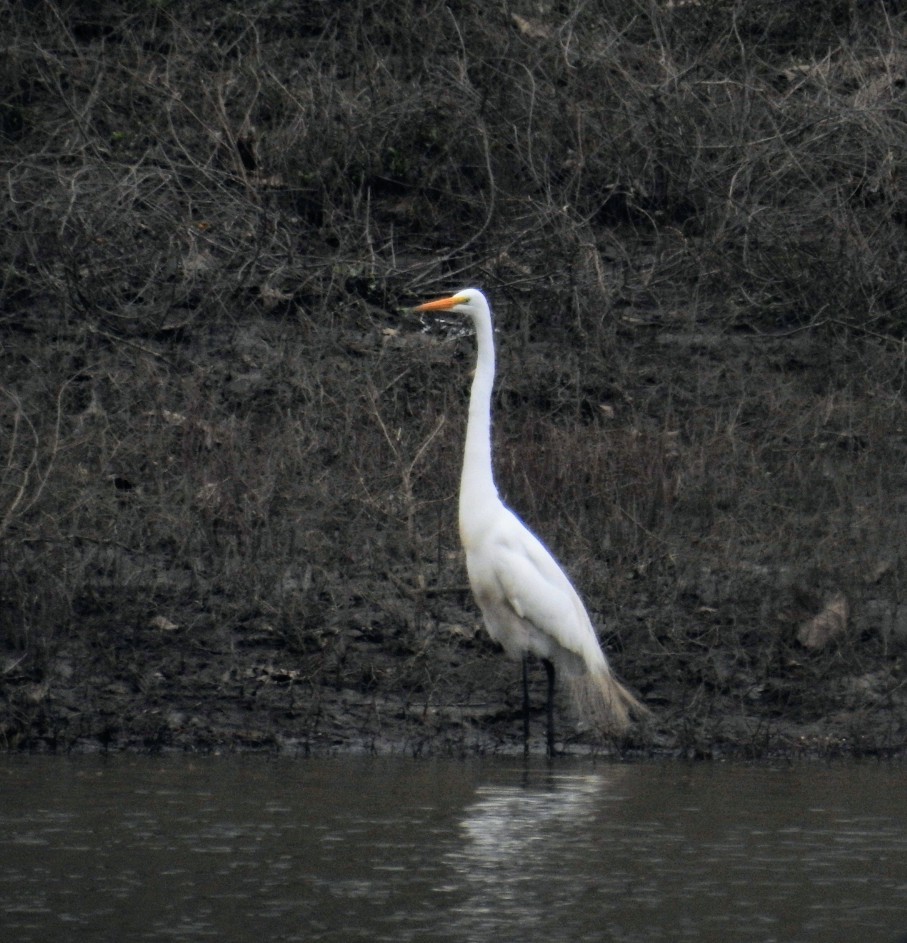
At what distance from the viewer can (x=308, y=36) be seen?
566 inches

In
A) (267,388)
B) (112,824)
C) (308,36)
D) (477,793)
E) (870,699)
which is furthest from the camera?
(308,36)

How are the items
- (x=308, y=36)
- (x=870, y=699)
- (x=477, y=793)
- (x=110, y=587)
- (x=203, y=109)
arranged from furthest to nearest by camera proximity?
(x=308, y=36) → (x=203, y=109) → (x=110, y=587) → (x=870, y=699) → (x=477, y=793)

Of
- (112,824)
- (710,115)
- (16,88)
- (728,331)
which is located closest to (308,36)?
(16,88)

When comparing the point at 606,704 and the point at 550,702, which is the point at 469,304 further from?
the point at 606,704

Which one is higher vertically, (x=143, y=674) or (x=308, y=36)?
(x=308, y=36)

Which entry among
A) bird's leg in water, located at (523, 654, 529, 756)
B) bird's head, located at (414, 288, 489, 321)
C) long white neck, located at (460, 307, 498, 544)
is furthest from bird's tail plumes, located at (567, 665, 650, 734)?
bird's head, located at (414, 288, 489, 321)

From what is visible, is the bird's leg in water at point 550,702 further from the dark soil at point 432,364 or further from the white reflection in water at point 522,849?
the white reflection in water at point 522,849

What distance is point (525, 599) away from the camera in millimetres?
8453

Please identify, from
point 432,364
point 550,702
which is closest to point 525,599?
point 550,702

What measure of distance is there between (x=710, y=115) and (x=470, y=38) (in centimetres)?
195

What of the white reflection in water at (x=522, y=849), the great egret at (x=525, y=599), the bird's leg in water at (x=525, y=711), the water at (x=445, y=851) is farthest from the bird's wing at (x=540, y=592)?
the white reflection in water at (x=522, y=849)

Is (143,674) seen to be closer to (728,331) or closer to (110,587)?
(110,587)

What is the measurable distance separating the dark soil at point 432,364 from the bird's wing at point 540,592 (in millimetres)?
465

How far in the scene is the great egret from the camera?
27.3 feet
